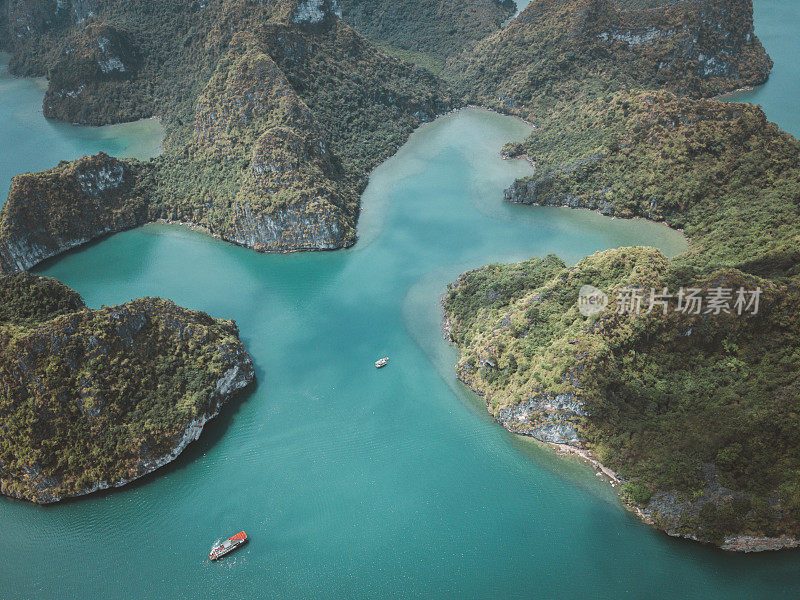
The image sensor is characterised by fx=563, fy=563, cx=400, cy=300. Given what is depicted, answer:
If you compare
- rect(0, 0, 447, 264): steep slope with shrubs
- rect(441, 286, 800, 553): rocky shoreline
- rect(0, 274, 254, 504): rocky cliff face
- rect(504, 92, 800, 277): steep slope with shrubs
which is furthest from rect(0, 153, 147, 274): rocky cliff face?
rect(441, 286, 800, 553): rocky shoreline

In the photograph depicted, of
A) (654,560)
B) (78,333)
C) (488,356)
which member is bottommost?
(654,560)

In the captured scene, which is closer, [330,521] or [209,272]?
[330,521]

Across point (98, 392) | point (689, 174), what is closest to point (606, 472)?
point (98, 392)

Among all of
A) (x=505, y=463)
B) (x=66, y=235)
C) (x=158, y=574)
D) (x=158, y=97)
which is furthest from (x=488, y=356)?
(x=158, y=97)

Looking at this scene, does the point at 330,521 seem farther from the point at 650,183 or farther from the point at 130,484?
the point at 650,183

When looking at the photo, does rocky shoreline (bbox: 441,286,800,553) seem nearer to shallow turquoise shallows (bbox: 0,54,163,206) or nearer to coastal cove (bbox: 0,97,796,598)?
coastal cove (bbox: 0,97,796,598)

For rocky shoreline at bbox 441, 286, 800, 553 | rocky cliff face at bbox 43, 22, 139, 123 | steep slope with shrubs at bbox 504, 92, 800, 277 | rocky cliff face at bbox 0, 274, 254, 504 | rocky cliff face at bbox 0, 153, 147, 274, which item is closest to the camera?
rocky shoreline at bbox 441, 286, 800, 553

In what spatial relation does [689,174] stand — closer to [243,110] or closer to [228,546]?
[243,110]
